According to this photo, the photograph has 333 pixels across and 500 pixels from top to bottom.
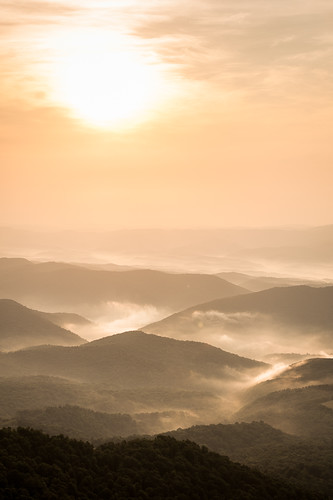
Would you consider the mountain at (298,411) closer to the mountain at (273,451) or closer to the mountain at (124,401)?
the mountain at (124,401)

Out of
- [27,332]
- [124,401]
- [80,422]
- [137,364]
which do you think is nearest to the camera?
[80,422]

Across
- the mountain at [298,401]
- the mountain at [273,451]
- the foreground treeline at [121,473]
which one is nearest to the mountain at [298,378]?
the mountain at [298,401]

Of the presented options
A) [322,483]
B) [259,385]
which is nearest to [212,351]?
[259,385]

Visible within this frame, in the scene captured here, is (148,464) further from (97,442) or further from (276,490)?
(97,442)

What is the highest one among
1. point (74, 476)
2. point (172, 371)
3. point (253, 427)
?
point (74, 476)

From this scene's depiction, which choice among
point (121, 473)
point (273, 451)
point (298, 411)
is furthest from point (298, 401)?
point (121, 473)

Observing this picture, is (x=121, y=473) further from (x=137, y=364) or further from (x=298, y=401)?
(x=137, y=364)

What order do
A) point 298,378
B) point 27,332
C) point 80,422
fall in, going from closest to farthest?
point 80,422, point 298,378, point 27,332
